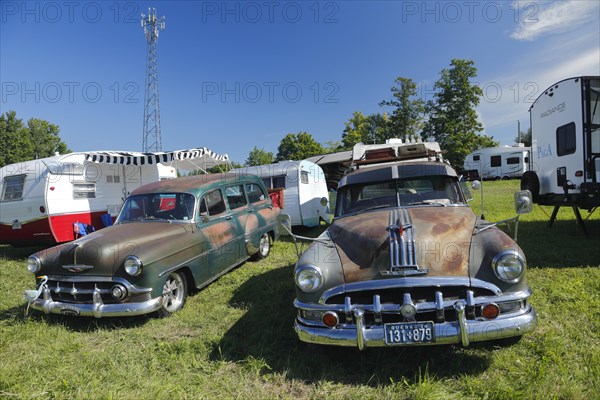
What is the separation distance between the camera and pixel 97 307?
4.38 m

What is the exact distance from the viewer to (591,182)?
7.17m

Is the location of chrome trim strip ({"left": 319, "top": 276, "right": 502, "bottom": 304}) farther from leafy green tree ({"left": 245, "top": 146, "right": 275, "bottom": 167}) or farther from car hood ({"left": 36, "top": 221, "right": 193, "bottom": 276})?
leafy green tree ({"left": 245, "top": 146, "right": 275, "bottom": 167})

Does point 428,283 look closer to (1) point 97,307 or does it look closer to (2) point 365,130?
(1) point 97,307

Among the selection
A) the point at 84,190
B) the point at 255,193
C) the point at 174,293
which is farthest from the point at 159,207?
the point at 84,190

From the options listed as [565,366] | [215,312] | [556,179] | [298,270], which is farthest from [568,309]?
[556,179]

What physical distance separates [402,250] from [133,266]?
3.32 m

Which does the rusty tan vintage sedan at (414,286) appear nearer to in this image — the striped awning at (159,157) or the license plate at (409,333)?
the license plate at (409,333)

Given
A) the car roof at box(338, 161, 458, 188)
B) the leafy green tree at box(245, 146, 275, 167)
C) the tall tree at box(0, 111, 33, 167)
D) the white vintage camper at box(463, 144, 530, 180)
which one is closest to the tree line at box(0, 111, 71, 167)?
the tall tree at box(0, 111, 33, 167)

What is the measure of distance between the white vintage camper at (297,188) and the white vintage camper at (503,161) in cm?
2593

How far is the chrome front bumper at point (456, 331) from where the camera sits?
2.86 meters

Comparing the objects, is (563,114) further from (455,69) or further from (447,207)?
(455,69)

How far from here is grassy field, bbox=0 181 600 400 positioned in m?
2.97

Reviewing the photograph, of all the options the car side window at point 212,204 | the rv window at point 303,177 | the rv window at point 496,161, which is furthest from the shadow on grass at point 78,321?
the rv window at point 496,161

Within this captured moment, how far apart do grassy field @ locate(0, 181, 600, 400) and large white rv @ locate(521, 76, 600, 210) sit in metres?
3.23
